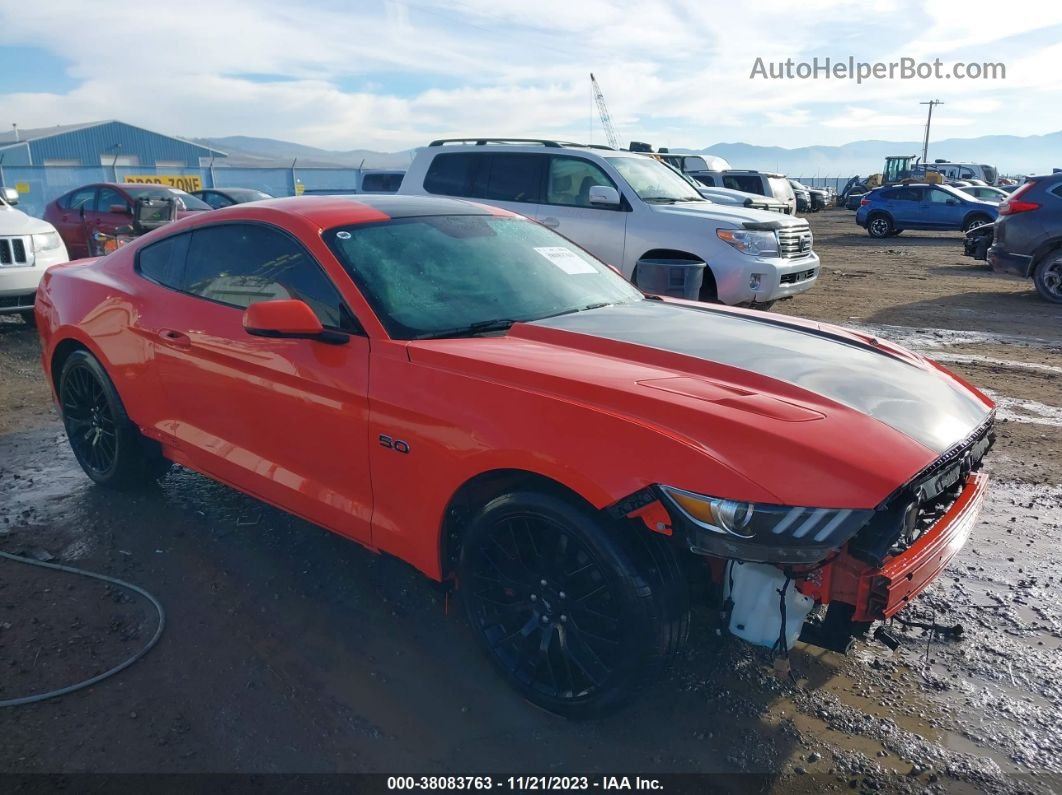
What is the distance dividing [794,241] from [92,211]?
414 inches

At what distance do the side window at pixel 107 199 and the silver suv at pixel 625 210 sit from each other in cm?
564

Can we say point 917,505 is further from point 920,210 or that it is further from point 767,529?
point 920,210

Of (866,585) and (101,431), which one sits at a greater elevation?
(866,585)

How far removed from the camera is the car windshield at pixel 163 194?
1252cm

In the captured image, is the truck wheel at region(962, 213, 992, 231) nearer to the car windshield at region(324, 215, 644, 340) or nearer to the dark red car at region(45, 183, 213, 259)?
the dark red car at region(45, 183, 213, 259)

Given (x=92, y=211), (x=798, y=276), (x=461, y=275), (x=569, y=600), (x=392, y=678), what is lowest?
(x=392, y=678)

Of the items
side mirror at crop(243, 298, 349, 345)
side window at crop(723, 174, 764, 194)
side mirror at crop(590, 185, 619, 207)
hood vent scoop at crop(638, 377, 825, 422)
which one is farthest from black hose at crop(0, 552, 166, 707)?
side window at crop(723, 174, 764, 194)

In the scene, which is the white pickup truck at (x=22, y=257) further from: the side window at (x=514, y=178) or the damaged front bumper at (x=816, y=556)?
the damaged front bumper at (x=816, y=556)

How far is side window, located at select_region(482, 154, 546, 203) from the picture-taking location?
8922mm

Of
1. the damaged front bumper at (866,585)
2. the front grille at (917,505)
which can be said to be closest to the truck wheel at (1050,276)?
the front grille at (917,505)

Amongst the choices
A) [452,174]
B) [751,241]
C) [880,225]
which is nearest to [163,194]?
[452,174]

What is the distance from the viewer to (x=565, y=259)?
153 inches

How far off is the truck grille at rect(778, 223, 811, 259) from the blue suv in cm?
1593

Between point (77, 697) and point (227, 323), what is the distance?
1548 millimetres
